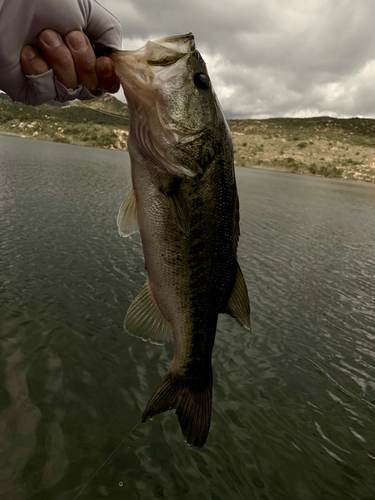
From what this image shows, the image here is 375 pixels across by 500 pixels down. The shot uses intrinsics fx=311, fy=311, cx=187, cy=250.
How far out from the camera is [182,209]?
2.25 m

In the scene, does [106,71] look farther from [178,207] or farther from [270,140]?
[270,140]

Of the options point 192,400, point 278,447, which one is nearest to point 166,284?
point 192,400

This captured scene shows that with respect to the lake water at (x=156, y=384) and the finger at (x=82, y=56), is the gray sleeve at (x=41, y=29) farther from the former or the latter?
the lake water at (x=156, y=384)

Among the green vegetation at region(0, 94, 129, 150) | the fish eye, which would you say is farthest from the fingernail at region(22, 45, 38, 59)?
the green vegetation at region(0, 94, 129, 150)

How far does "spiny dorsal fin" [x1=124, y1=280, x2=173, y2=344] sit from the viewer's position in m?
2.64

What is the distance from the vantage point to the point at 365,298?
1069 cm

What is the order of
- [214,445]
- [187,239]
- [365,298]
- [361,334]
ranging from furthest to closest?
[365,298] → [361,334] → [214,445] → [187,239]

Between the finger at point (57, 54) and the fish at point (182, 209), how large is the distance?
1.10 ft

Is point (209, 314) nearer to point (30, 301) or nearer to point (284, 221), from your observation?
point (30, 301)

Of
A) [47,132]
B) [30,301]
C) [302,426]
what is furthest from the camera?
[47,132]

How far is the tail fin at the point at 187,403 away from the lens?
2.64m

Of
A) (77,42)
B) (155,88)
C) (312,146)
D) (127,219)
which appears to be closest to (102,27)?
(77,42)

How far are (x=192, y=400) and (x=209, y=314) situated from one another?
0.80m

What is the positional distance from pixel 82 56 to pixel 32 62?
422mm
